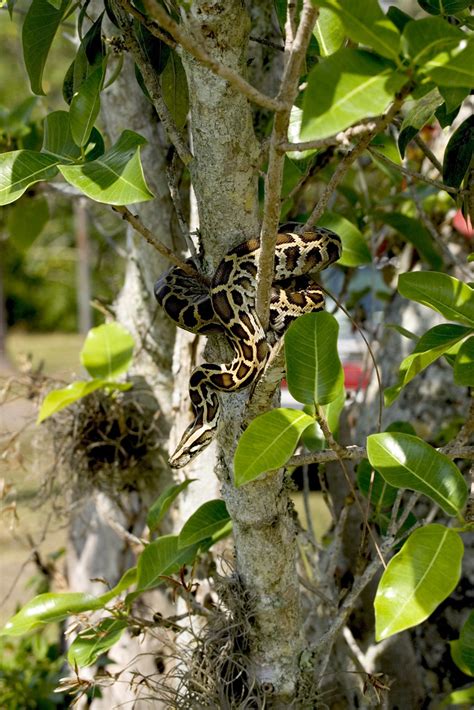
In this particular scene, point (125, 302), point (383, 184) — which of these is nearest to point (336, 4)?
point (125, 302)

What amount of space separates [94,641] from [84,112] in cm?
126

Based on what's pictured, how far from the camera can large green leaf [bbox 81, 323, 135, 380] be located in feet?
8.44

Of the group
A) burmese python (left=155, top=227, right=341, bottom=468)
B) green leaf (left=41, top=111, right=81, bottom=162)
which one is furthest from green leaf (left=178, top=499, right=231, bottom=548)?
green leaf (left=41, top=111, right=81, bottom=162)

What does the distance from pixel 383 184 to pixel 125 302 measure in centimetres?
154

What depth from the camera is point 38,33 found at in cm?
168

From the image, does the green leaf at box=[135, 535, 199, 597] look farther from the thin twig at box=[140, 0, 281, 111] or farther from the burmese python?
the thin twig at box=[140, 0, 281, 111]

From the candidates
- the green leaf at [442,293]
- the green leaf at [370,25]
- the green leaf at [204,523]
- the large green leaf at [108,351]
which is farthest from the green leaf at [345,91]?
the large green leaf at [108,351]

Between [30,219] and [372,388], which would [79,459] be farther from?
[372,388]

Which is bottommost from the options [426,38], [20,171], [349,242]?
[349,242]

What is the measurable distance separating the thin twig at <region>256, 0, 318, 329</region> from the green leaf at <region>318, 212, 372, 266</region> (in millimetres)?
886

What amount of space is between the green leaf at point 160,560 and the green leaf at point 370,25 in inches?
50.4

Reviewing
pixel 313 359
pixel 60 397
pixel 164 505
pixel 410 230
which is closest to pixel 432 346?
pixel 313 359

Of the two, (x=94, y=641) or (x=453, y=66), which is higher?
(x=453, y=66)

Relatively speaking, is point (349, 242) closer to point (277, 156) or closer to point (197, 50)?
point (277, 156)
